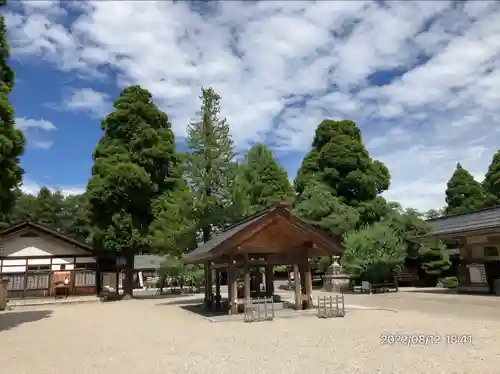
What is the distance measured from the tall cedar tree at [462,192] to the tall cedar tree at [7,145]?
4734cm

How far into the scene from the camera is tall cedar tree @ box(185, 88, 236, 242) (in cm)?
2588

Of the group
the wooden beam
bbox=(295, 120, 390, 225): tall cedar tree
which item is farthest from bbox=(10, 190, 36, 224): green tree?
the wooden beam

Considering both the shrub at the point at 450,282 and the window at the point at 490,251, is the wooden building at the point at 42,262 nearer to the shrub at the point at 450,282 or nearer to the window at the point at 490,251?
the shrub at the point at 450,282

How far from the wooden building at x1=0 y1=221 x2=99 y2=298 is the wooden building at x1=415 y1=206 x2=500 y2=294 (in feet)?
82.3

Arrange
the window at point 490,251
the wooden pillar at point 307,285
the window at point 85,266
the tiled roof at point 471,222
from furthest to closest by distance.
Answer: the window at point 85,266 → the window at point 490,251 → the tiled roof at point 471,222 → the wooden pillar at point 307,285

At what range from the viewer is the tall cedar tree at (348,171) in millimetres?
37875

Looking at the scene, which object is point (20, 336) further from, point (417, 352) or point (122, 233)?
point (122, 233)

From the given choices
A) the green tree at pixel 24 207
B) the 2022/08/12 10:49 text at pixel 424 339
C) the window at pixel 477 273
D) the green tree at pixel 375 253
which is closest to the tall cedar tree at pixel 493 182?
the green tree at pixel 375 253

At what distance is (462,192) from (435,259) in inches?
881

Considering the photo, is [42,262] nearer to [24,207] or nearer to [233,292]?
[233,292]

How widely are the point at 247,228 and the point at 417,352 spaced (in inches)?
344

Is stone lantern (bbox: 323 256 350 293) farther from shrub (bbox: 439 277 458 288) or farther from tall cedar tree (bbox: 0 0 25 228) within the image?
tall cedar tree (bbox: 0 0 25 228)

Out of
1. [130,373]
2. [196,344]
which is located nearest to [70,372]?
[130,373]

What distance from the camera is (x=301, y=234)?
1739 centimetres
